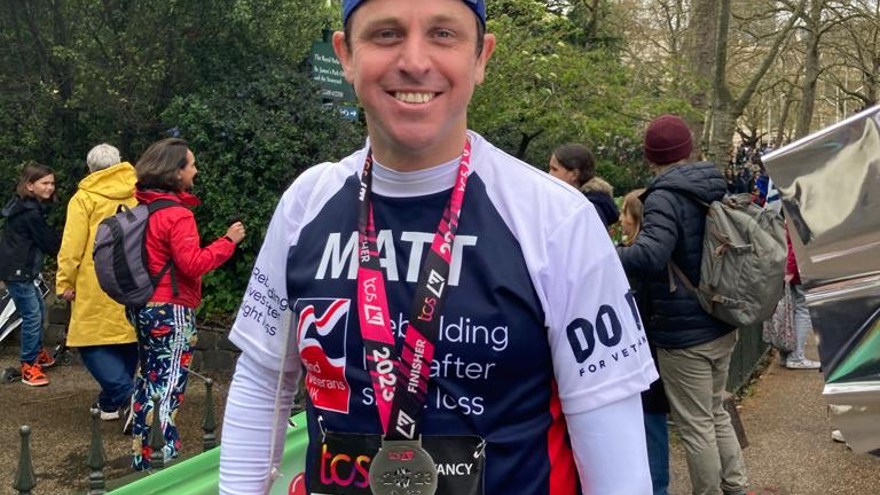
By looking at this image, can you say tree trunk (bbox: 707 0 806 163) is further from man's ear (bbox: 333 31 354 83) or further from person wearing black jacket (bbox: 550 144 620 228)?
man's ear (bbox: 333 31 354 83)

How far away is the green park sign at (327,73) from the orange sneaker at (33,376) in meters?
3.65

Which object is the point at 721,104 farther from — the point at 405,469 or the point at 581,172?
the point at 405,469

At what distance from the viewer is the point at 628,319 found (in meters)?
1.66

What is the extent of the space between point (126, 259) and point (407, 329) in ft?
12.9

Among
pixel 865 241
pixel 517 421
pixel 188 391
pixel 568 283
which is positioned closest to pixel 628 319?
pixel 568 283

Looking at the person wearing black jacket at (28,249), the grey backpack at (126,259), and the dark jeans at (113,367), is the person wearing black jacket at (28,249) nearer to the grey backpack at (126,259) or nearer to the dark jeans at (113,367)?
the dark jeans at (113,367)

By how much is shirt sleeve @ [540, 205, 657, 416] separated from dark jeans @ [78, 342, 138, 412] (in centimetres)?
520

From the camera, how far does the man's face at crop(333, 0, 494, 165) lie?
162 centimetres

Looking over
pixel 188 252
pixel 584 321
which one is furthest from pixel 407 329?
pixel 188 252

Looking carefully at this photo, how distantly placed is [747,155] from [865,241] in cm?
2727

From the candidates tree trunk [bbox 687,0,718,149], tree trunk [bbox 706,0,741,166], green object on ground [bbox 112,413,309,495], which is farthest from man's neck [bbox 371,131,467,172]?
tree trunk [bbox 687,0,718,149]

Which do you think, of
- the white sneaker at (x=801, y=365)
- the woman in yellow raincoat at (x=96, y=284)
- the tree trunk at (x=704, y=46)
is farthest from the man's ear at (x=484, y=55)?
the tree trunk at (x=704, y=46)

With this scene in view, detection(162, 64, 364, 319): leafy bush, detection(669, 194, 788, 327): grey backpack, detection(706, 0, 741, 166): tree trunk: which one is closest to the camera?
detection(669, 194, 788, 327): grey backpack

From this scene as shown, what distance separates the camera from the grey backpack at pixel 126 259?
16.9 ft
